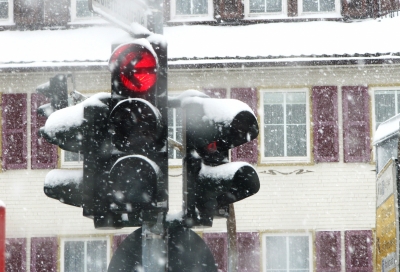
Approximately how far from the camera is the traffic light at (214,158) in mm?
3039

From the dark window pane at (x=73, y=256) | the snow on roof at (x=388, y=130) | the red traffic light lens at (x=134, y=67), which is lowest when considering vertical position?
the dark window pane at (x=73, y=256)

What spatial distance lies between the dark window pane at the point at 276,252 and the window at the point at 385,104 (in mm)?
3163

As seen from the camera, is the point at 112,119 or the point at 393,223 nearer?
the point at 112,119

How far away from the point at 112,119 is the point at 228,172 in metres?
0.50

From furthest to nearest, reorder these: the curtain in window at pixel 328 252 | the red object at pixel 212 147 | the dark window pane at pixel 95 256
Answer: the dark window pane at pixel 95 256
the curtain in window at pixel 328 252
the red object at pixel 212 147

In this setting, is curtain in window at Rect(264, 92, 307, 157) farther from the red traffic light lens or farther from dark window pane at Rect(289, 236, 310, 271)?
the red traffic light lens

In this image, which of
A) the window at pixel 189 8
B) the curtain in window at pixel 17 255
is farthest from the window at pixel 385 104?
the curtain in window at pixel 17 255

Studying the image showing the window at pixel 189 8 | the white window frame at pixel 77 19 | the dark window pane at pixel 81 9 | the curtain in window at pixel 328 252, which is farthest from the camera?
the dark window pane at pixel 81 9

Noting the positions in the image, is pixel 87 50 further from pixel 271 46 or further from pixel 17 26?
pixel 271 46

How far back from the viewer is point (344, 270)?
1641 centimetres

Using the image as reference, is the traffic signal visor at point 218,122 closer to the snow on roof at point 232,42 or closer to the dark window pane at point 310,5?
the snow on roof at point 232,42

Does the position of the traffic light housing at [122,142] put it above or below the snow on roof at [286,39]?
below

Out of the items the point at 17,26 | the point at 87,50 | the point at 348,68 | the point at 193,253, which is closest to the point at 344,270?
the point at 348,68

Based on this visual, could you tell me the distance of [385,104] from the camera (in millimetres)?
16734
